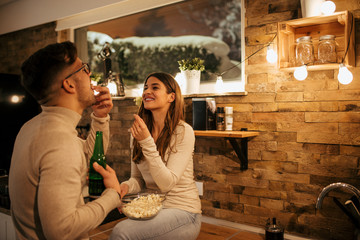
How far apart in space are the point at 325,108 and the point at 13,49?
381 cm

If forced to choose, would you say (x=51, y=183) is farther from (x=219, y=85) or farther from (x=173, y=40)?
(x=173, y=40)

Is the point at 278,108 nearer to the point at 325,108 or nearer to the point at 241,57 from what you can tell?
the point at 325,108

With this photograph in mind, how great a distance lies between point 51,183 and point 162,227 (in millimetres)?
879

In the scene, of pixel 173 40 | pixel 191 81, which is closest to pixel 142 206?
pixel 191 81

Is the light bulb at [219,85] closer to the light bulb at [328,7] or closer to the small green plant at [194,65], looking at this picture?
the small green plant at [194,65]

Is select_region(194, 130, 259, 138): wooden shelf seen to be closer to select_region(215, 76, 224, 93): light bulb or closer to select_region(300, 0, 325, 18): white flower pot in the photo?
select_region(215, 76, 224, 93): light bulb

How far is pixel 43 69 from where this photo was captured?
104 centimetres

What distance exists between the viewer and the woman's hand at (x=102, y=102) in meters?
1.43

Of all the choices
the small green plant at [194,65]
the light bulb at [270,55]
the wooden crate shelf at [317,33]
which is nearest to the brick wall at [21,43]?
the small green plant at [194,65]

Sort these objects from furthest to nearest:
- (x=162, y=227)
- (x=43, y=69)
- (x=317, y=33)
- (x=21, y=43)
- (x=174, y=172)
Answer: (x=21, y=43)
(x=317, y=33)
(x=174, y=172)
(x=162, y=227)
(x=43, y=69)

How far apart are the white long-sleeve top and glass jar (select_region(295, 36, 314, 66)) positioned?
2.66 feet

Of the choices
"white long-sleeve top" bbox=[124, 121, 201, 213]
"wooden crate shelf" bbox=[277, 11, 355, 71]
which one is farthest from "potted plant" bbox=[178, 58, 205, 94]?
"wooden crate shelf" bbox=[277, 11, 355, 71]

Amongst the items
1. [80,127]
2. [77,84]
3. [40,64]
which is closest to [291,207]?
[77,84]

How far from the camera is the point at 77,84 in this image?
3.65 ft
